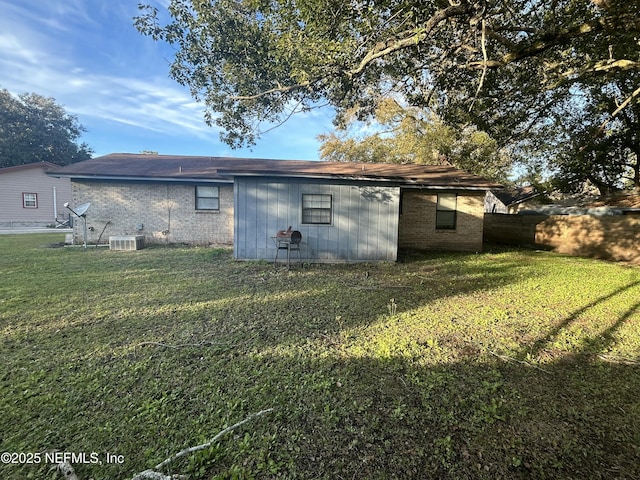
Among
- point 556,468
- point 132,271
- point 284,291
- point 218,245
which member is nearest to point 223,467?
point 556,468

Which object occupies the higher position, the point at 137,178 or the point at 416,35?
the point at 416,35

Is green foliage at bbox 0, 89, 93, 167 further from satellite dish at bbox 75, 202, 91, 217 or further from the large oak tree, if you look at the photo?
the large oak tree

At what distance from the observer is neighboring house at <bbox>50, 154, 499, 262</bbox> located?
29.0 ft

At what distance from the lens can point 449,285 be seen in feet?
21.8

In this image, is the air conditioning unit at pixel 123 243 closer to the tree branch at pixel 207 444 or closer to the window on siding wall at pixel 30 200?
the tree branch at pixel 207 444

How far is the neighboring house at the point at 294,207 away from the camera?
884cm

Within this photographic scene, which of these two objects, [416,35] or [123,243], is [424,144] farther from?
[123,243]

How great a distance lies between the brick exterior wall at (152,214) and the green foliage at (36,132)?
86.0 feet

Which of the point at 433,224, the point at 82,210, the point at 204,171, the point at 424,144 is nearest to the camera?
the point at 82,210

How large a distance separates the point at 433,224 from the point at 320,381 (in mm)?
10269

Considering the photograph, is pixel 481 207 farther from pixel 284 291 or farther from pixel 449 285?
pixel 284 291

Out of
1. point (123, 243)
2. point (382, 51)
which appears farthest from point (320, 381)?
point (123, 243)

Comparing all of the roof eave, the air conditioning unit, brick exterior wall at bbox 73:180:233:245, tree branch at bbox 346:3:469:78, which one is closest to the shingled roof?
the roof eave

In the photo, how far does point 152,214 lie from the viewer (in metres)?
11.8
